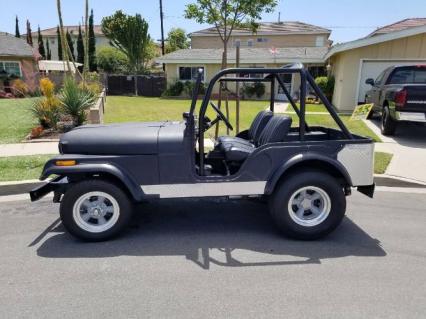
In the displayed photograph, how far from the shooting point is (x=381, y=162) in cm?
696

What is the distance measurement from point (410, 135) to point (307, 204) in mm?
7346

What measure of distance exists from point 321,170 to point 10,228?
362 centimetres

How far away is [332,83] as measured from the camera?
1888cm

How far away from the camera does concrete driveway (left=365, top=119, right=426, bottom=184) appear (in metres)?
6.50

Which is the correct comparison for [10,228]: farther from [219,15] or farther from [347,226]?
[219,15]

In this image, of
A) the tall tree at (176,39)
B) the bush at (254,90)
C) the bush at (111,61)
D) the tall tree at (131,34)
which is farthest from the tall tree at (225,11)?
the tall tree at (176,39)

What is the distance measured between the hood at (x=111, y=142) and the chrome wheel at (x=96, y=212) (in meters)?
0.48

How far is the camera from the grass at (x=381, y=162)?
6486 mm

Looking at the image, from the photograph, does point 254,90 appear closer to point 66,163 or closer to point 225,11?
point 225,11

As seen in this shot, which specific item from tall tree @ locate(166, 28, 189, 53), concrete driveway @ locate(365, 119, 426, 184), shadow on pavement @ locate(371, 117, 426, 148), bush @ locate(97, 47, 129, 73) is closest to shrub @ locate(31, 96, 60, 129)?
concrete driveway @ locate(365, 119, 426, 184)

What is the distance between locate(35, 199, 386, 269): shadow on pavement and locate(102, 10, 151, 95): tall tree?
32413mm

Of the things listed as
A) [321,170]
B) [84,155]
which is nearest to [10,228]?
[84,155]

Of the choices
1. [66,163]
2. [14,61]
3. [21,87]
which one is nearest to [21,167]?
[66,163]

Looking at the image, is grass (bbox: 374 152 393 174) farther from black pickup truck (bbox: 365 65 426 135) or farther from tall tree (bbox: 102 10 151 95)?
tall tree (bbox: 102 10 151 95)
